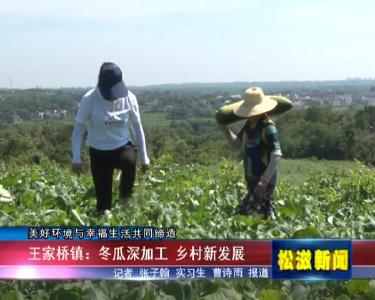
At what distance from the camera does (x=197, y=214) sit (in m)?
5.99

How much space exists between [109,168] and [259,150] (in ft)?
4.86

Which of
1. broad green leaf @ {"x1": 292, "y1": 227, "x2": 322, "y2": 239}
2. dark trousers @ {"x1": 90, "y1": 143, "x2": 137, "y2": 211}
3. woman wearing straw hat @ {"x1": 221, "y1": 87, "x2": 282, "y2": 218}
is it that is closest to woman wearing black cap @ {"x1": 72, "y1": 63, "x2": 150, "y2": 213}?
dark trousers @ {"x1": 90, "y1": 143, "x2": 137, "y2": 211}

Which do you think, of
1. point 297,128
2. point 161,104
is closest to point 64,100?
point 161,104

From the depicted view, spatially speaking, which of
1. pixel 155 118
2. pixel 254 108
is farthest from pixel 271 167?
pixel 155 118

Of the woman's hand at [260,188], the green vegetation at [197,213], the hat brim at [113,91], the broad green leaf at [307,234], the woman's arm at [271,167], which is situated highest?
the hat brim at [113,91]

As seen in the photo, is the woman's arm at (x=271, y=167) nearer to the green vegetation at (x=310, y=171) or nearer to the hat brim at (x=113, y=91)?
the hat brim at (x=113, y=91)

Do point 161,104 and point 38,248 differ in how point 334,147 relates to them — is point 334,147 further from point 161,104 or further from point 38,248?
point 38,248

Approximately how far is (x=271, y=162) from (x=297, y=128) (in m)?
44.4

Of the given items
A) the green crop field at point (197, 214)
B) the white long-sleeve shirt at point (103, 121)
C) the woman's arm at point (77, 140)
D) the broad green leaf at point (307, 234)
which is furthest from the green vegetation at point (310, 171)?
the broad green leaf at point (307, 234)

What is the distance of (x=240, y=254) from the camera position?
12.3 feet

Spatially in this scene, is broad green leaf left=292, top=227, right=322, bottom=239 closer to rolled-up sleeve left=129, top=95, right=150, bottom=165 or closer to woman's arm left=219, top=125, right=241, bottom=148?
woman's arm left=219, top=125, right=241, bottom=148

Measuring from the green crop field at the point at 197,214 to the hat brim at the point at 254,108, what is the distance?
0.87 metres

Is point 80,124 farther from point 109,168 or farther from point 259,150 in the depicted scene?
point 259,150

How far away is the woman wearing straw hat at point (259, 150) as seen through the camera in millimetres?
5473
